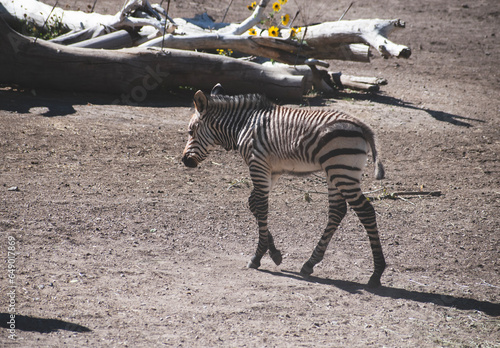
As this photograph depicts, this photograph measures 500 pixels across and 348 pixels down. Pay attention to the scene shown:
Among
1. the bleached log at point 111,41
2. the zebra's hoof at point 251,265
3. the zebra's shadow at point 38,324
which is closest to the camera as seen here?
the zebra's shadow at point 38,324

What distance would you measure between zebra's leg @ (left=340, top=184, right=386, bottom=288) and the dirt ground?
0.16 m

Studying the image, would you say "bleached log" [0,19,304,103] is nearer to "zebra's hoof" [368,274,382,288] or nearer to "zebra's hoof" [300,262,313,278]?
"zebra's hoof" [300,262,313,278]

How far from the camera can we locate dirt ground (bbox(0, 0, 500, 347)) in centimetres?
412

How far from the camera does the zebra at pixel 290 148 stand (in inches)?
193

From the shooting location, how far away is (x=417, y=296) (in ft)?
15.7

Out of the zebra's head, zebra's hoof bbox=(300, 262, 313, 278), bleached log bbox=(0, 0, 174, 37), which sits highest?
bleached log bbox=(0, 0, 174, 37)

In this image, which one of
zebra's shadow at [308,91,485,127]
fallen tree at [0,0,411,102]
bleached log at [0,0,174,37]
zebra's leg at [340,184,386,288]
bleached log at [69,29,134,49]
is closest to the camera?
zebra's leg at [340,184,386,288]

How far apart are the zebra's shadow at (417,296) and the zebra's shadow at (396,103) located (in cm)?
621

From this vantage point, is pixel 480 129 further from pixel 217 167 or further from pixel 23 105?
pixel 23 105

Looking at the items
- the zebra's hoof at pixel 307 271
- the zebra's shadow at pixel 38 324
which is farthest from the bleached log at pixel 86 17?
the zebra's shadow at pixel 38 324

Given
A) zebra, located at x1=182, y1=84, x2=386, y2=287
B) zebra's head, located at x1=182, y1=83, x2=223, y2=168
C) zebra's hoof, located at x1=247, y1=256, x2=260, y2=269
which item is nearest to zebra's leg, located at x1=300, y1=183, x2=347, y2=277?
zebra, located at x1=182, y1=84, x2=386, y2=287

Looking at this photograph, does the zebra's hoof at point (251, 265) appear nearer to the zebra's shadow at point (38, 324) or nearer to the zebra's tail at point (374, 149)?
the zebra's tail at point (374, 149)

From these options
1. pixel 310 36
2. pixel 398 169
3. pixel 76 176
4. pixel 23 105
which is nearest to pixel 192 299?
pixel 76 176

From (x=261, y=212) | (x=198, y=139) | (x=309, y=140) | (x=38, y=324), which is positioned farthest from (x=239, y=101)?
(x=38, y=324)
